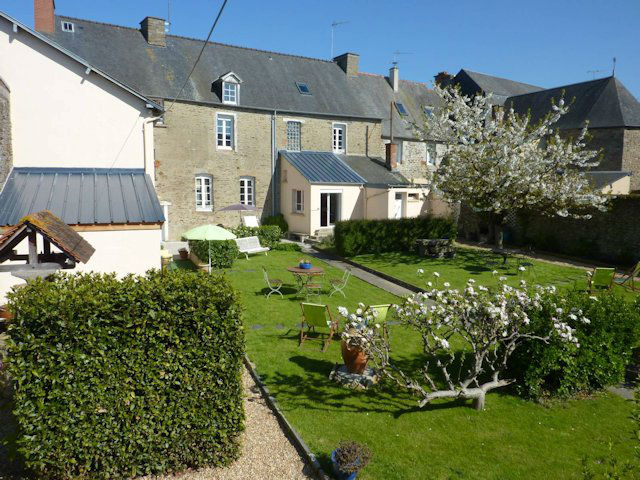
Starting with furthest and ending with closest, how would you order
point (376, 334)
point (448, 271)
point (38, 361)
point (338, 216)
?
point (338, 216), point (448, 271), point (376, 334), point (38, 361)

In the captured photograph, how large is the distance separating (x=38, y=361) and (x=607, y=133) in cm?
3465

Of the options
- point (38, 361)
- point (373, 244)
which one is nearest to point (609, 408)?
point (38, 361)

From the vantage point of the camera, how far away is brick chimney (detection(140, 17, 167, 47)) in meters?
A: 24.9

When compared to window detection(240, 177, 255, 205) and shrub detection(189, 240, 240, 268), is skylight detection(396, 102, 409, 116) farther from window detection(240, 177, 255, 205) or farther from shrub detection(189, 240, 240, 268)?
shrub detection(189, 240, 240, 268)

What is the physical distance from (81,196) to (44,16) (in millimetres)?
15622

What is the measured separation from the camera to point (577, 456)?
598 centimetres

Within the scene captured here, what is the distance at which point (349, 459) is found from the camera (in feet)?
17.3

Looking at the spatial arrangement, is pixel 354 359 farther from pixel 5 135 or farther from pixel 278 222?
pixel 278 222

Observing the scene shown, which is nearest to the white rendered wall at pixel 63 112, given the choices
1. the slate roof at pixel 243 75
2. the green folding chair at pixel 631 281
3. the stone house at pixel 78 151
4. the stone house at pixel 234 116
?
the stone house at pixel 78 151

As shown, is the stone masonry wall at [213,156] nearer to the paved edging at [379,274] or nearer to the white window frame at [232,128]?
the white window frame at [232,128]

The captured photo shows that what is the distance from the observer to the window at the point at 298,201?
25.3 meters

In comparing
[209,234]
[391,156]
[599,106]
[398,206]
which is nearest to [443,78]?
[599,106]

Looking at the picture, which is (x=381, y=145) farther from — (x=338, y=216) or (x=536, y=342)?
(x=536, y=342)

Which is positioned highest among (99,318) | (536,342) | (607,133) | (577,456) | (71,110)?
(607,133)
